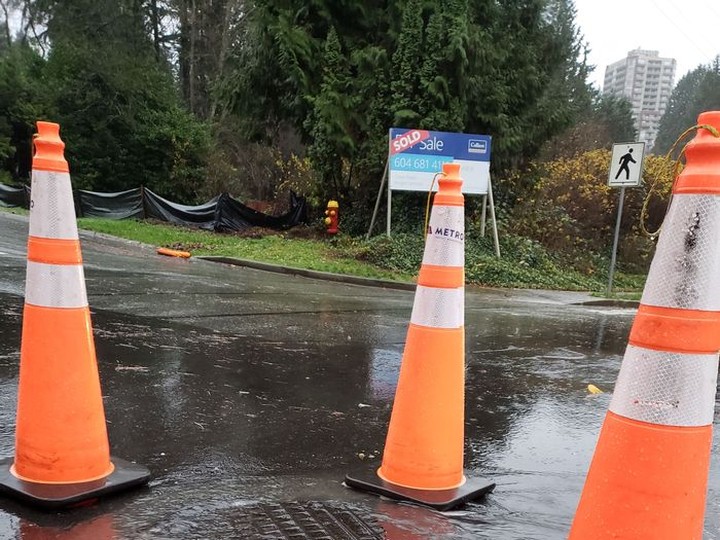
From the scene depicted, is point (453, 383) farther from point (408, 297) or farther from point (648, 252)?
point (648, 252)

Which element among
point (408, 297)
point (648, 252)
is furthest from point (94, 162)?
point (648, 252)

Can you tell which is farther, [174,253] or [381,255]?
[381,255]

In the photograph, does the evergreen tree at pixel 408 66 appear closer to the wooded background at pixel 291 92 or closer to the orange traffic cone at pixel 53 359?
the wooded background at pixel 291 92

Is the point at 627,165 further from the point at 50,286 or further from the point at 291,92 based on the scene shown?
the point at 50,286

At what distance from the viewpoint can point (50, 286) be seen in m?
2.71

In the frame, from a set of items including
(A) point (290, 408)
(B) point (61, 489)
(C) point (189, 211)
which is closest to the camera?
(B) point (61, 489)

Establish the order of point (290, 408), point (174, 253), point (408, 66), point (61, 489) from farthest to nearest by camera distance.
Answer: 1. point (408, 66)
2. point (174, 253)
3. point (290, 408)
4. point (61, 489)

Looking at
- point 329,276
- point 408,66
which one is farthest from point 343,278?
point 408,66

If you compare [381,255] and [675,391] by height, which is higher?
[675,391]

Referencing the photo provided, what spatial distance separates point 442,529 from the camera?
8.71 feet

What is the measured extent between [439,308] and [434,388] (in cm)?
39

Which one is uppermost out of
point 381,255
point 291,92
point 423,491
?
point 291,92

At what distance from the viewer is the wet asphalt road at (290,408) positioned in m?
2.75

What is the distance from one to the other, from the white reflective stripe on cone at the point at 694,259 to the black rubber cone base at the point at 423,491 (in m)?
1.43
